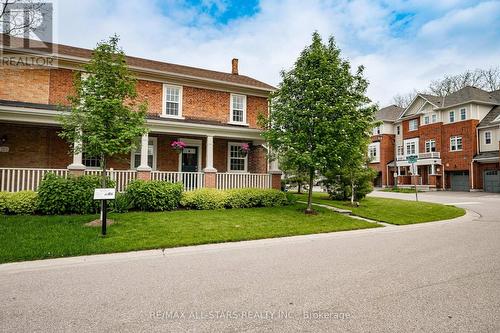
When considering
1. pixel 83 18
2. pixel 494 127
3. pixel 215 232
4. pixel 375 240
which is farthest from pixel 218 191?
pixel 494 127

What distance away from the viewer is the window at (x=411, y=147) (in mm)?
38162

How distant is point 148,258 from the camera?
6.04 metres

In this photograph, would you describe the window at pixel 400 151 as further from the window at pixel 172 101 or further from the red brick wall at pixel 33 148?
the red brick wall at pixel 33 148

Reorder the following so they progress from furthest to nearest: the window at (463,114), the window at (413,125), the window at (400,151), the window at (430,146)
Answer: the window at (400,151) < the window at (413,125) < the window at (430,146) < the window at (463,114)

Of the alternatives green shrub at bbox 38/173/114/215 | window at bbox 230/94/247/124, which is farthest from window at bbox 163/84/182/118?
green shrub at bbox 38/173/114/215

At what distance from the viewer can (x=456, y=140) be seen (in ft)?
108

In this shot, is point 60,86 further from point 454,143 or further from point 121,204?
point 454,143

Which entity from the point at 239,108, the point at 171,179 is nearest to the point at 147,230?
the point at 171,179

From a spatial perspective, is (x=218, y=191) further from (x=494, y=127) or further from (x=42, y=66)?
(x=494, y=127)

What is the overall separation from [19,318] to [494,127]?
3831 centimetres

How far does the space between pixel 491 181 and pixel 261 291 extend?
113 feet

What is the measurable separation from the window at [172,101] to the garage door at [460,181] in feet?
103

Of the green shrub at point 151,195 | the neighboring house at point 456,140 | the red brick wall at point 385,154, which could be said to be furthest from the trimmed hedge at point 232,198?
the red brick wall at point 385,154

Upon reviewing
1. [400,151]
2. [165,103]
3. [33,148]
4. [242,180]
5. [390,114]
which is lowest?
[242,180]
